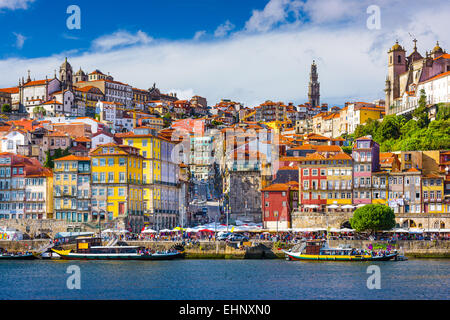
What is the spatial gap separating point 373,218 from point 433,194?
37.0 feet

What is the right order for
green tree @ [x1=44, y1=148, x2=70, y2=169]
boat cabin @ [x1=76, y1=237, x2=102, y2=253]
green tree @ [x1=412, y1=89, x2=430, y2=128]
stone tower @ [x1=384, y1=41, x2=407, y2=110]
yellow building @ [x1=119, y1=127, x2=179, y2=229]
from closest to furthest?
boat cabin @ [x1=76, y1=237, x2=102, y2=253]
yellow building @ [x1=119, y1=127, x2=179, y2=229]
green tree @ [x1=44, y1=148, x2=70, y2=169]
green tree @ [x1=412, y1=89, x2=430, y2=128]
stone tower @ [x1=384, y1=41, x2=407, y2=110]

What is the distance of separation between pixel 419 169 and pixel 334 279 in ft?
106

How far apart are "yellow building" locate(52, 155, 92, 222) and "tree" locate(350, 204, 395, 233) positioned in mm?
28593

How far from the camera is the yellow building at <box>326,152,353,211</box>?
7894cm

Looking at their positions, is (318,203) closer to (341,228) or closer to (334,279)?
(341,228)

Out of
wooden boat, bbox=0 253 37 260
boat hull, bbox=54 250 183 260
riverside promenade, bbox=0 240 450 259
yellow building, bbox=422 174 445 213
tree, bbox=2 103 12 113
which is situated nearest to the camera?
riverside promenade, bbox=0 240 450 259

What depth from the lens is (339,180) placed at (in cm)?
7919

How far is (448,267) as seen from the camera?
2211 inches

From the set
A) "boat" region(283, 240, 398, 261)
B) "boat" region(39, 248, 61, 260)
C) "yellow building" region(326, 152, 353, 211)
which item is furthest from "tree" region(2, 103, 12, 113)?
"boat" region(283, 240, 398, 261)

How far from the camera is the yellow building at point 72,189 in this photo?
79.3m

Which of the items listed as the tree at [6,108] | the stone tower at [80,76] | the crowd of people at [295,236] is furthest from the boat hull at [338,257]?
the stone tower at [80,76]

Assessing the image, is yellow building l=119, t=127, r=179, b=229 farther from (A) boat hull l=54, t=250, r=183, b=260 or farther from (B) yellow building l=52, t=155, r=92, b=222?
(A) boat hull l=54, t=250, r=183, b=260
